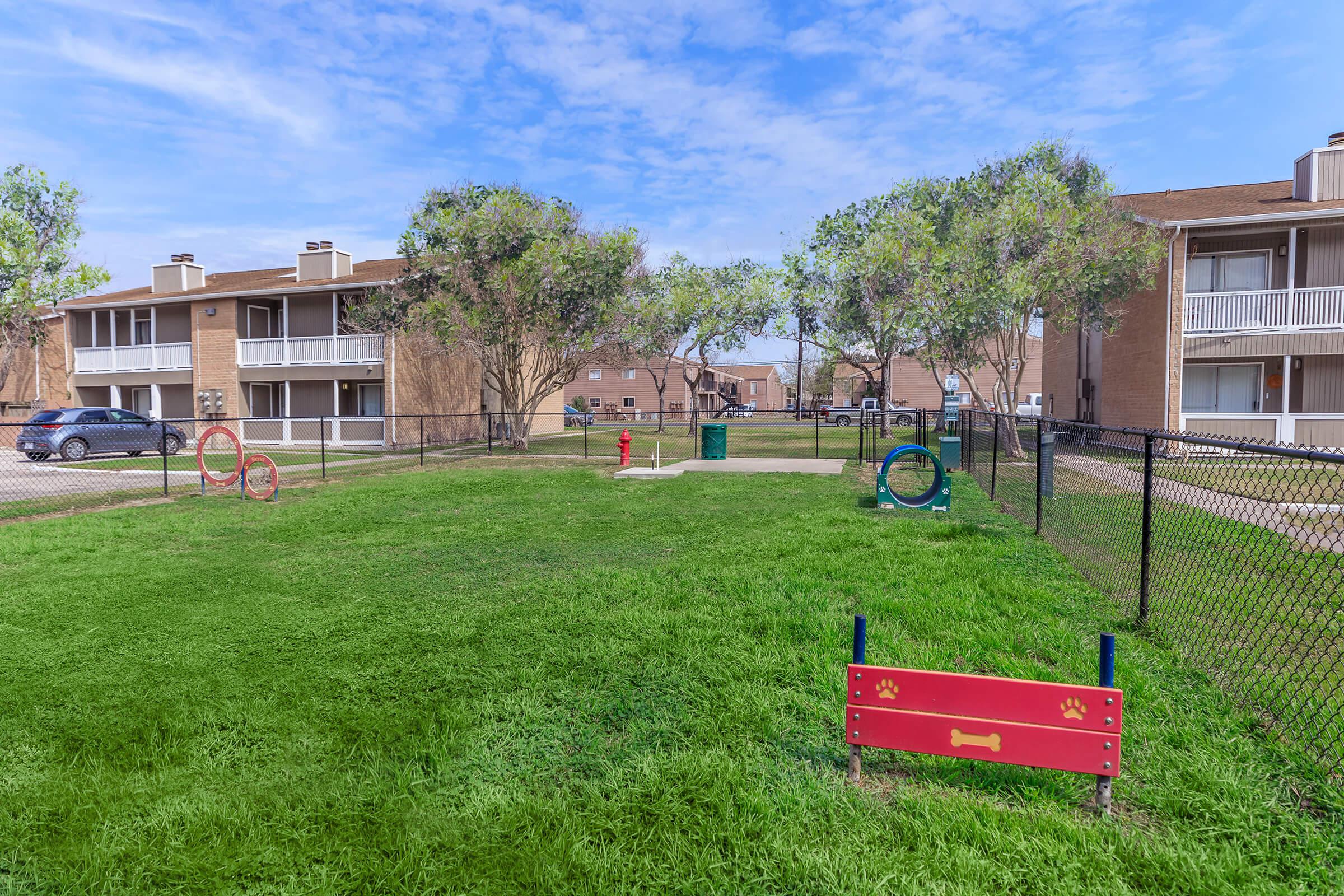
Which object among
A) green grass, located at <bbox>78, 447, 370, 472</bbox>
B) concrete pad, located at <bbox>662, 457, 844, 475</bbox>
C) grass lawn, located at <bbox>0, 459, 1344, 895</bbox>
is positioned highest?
concrete pad, located at <bbox>662, 457, 844, 475</bbox>

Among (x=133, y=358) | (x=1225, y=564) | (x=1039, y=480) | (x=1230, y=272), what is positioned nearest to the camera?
(x=1225, y=564)

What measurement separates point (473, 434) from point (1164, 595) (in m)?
27.4

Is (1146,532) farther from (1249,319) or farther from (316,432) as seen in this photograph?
(316,432)

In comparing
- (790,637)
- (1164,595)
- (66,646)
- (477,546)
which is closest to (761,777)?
(790,637)

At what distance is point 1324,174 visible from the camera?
69.7 ft

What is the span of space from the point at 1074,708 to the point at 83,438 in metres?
24.9

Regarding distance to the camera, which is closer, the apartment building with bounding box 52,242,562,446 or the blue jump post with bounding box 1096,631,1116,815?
the blue jump post with bounding box 1096,631,1116,815

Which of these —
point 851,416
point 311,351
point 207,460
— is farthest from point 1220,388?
point 311,351

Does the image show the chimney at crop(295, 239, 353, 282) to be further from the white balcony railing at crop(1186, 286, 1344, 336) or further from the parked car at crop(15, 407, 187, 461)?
the white balcony railing at crop(1186, 286, 1344, 336)

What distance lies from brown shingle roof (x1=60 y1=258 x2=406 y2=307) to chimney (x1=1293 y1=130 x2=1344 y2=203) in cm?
2804

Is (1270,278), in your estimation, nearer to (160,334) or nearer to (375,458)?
Result: (375,458)

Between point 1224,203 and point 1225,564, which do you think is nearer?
point 1225,564

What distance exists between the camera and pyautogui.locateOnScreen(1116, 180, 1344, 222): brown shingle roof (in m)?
19.9

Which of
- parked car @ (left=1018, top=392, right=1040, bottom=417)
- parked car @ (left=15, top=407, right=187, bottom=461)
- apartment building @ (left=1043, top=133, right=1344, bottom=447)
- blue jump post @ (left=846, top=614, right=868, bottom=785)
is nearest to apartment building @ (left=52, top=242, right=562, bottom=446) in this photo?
parked car @ (left=15, top=407, right=187, bottom=461)
